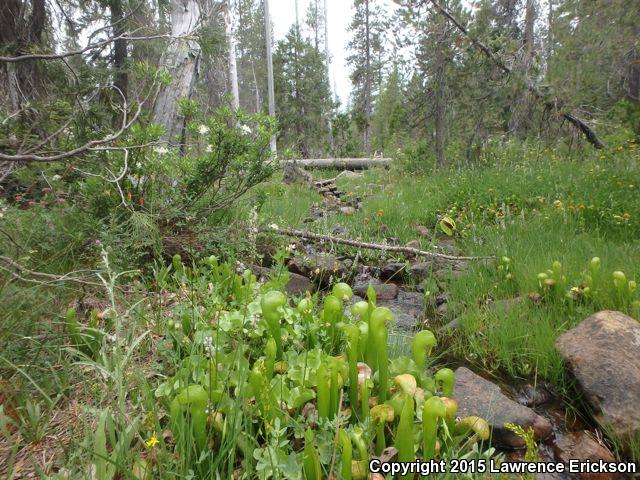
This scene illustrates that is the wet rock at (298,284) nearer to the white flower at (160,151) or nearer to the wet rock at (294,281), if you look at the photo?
the wet rock at (294,281)

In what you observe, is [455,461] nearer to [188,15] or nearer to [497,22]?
[188,15]

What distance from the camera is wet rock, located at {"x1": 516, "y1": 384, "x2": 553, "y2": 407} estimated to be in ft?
6.81

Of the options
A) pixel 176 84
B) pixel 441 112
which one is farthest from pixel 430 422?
pixel 441 112

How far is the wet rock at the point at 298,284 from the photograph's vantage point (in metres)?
3.20

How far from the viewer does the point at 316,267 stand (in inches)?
138

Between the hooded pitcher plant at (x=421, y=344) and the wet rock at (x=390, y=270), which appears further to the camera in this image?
the wet rock at (x=390, y=270)

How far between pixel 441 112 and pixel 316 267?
16.8 ft

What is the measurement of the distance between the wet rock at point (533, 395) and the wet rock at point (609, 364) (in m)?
0.21

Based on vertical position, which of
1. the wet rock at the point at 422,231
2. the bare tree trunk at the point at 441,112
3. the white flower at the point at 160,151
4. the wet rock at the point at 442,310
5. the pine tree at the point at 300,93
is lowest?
the wet rock at the point at 442,310

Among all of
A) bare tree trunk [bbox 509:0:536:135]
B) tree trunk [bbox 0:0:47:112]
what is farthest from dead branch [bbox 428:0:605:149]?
tree trunk [bbox 0:0:47:112]

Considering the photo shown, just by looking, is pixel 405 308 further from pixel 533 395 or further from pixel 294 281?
pixel 533 395

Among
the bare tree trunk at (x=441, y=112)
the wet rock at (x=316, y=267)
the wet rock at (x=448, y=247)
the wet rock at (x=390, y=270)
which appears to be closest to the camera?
the wet rock at (x=316, y=267)

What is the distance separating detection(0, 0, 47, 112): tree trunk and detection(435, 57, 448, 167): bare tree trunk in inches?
222

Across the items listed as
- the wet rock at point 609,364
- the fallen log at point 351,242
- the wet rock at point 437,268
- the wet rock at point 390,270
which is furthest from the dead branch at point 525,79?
the wet rock at point 609,364
